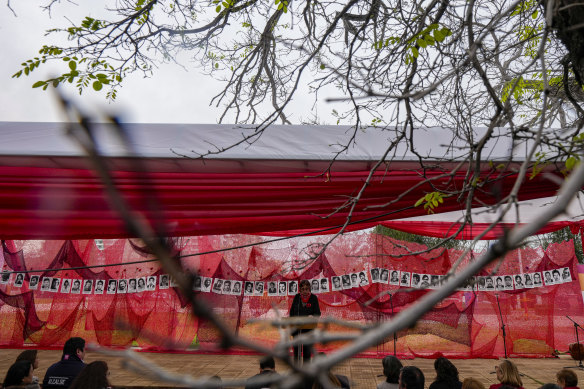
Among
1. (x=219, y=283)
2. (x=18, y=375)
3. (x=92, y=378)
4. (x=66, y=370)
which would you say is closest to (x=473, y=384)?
(x=92, y=378)

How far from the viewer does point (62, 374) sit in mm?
2779

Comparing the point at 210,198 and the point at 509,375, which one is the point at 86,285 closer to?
the point at 210,198

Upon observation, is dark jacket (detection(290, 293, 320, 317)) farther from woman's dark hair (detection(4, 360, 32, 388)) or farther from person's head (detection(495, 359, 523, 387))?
woman's dark hair (detection(4, 360, 32, 388))

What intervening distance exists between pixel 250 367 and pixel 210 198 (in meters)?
2.75

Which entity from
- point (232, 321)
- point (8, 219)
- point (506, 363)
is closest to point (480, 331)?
point (506, 363)

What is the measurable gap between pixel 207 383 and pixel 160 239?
0.16 m

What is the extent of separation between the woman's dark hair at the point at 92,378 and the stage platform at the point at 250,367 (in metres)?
1.62

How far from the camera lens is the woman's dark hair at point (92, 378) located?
2254 millimetres

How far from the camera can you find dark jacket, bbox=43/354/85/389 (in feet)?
9.04

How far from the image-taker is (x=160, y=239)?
27 cm

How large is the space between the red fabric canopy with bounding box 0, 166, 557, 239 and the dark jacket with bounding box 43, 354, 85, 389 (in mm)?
888

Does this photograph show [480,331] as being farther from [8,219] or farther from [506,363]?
[8,219]

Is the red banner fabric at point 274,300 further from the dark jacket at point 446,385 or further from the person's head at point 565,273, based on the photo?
the dark jacket at point 446,385

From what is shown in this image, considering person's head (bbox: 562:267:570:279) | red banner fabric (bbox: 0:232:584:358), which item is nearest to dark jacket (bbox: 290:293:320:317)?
red banner fabric (bbox: 0:232:584:358)
